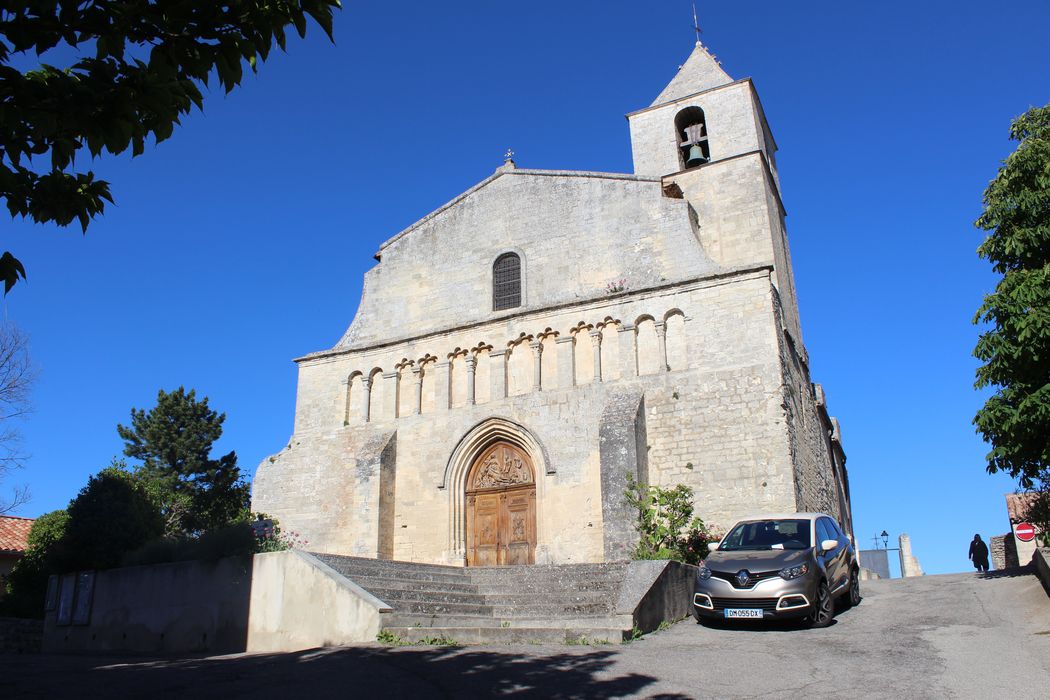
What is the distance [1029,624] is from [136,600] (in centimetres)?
1419

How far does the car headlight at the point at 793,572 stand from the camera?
33.8 feet

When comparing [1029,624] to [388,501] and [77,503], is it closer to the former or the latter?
[388,501]

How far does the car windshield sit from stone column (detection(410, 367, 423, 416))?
10.1 m

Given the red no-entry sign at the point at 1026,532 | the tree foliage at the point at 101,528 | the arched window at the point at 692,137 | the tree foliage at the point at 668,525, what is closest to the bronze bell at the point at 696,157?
the arched window at the point at 692,137

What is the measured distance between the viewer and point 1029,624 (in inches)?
391

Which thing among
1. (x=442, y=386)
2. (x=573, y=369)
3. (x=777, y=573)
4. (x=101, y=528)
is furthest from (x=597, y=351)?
(x=101, y=528)

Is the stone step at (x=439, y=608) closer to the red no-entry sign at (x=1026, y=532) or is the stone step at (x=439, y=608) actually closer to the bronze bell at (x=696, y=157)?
the red no-entry sign at (x=1026, y=532)

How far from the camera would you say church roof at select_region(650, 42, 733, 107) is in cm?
2247

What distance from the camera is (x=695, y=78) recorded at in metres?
23.0

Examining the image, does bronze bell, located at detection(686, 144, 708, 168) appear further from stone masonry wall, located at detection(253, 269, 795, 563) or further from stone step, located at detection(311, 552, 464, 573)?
stone step, located at detection(311, 552, 464, 573)

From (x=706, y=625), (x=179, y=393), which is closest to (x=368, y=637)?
(x=706, y=625)

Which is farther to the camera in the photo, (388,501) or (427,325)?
(427,325)

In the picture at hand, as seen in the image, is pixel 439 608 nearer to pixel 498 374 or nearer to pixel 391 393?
pixel 498 374

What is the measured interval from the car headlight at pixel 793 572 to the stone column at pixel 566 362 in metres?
8.63
